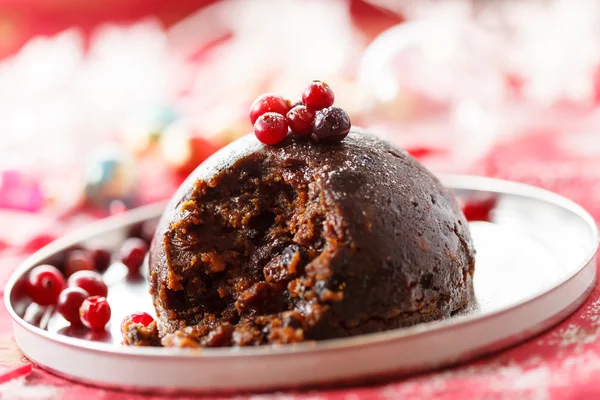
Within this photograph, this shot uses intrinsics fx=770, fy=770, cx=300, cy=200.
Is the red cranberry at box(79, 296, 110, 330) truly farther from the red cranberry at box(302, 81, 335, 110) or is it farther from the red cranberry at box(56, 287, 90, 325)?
the red cranberry at box(302, 81, 335, 110)

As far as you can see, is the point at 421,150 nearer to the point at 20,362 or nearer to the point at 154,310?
the point at 154,310

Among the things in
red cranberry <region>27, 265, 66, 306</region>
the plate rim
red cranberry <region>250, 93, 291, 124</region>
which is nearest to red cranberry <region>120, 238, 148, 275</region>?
the plate rim

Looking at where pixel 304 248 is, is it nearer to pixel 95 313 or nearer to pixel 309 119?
pixel 309 119

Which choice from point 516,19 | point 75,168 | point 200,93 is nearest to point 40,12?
point 200,93

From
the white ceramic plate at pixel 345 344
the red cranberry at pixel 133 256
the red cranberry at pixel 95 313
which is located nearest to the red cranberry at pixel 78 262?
the red cranberry at pixel 133 256

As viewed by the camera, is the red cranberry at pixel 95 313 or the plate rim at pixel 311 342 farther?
the red cranberry at pixel 95 313

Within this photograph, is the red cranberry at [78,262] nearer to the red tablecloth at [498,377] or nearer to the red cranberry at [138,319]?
the red tablecloth at [498,377]

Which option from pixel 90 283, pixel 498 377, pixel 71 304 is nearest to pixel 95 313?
pixel 71 304

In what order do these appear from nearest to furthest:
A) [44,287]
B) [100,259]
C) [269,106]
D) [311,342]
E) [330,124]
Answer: [311,342] < [330,124] < [269,106] < [44,287] < [100,259]
